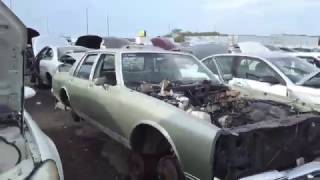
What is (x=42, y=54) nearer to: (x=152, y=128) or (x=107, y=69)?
(x=107, y=69)

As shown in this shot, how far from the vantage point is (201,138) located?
3.74 m

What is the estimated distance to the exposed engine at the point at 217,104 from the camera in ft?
14.2

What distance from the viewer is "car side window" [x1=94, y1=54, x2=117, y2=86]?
18.8 ft

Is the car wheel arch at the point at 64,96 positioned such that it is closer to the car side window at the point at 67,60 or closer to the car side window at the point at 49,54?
the car side window at the point at 67,60

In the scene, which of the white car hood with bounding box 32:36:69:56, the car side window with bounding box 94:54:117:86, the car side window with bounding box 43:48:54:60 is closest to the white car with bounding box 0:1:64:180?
the car side window with bounding box 94:54:117:86

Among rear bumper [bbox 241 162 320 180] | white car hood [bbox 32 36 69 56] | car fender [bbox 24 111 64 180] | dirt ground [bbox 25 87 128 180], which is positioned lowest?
dirt ground [bbox 25 87 128 180]

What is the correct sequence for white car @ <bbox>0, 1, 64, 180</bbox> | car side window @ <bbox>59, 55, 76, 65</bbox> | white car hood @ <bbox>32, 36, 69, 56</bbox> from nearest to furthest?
white car @ <bbox>0, 1, 64, 180</bbox>, car side window @ <bbox>59, 55, 76, 65</bbox>, white car hood @ <bbox>32, 36, 69, 56</bbox>

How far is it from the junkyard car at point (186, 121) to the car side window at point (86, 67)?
0.03 metres

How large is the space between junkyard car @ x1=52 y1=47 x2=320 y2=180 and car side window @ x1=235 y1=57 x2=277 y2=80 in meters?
1.83

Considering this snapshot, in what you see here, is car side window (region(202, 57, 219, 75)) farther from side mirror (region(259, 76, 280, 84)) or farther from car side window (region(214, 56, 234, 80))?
side mirror (region(259, 76, 280, 84))

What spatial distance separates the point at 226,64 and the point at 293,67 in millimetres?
1367

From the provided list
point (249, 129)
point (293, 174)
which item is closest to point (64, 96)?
point (249, 129)

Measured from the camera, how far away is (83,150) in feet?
21.0

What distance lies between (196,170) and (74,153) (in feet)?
9.58
